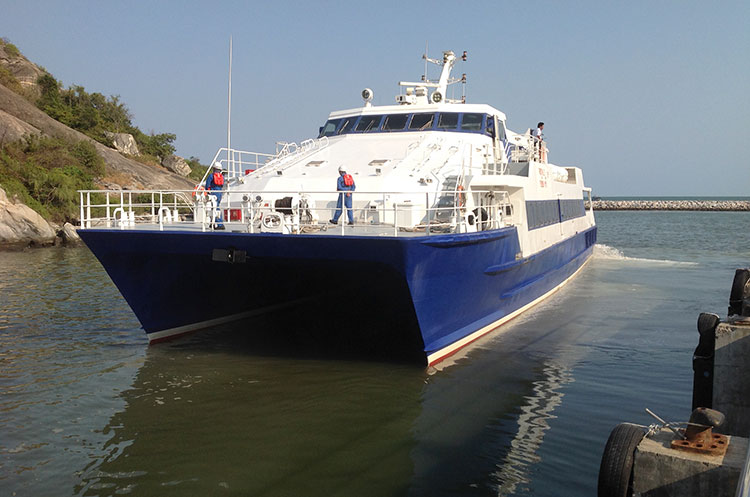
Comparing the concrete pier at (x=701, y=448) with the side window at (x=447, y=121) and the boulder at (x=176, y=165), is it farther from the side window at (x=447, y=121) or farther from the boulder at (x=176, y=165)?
the boulder at (x=176, y=165)

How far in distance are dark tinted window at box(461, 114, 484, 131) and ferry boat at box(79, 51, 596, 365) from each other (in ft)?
0.08

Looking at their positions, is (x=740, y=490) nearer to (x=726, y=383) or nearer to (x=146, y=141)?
(x=726, y=383)

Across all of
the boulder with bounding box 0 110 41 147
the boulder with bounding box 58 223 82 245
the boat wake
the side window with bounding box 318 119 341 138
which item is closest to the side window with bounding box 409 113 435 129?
the side window with bounding box 318 119 341 138

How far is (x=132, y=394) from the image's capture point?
7.57m

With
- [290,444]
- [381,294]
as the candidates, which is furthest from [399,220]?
[290,444]

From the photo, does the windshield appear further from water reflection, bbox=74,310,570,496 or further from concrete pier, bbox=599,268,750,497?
concrete pier, bbox=599,268,750,497

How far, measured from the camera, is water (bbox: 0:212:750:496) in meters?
5.46

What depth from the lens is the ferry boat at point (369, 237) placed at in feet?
26.7

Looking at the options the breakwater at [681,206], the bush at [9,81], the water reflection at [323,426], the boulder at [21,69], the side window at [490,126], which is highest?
the boulder at [21,69]

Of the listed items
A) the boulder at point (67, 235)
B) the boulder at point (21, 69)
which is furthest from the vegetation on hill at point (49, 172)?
the boulder at point (21, 69)

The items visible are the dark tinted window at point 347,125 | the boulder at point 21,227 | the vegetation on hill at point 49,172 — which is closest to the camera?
the dark tinted window at point 347,125

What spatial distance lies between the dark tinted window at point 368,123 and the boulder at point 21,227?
17.1 meters

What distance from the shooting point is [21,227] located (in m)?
24.6

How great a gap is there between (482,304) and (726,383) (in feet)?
16.9
